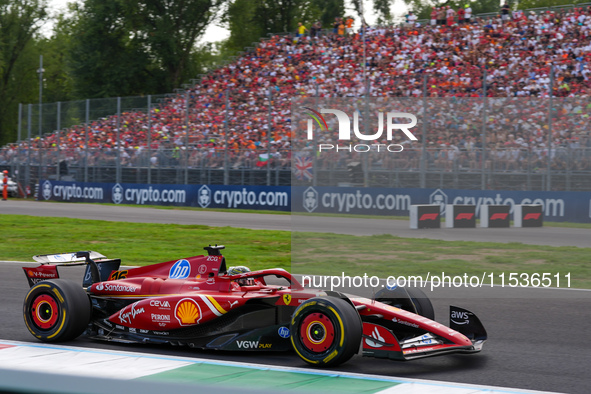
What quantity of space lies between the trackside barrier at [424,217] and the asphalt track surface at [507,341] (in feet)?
0.37

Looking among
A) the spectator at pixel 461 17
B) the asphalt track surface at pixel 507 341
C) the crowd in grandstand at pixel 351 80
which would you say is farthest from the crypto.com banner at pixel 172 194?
the asphalt track surface at pixel 507 341

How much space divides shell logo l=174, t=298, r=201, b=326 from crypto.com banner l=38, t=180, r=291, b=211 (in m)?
17.0

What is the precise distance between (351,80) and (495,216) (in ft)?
64.7

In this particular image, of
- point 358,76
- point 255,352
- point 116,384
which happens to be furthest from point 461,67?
point 116,384

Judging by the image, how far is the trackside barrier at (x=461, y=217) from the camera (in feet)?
23.4

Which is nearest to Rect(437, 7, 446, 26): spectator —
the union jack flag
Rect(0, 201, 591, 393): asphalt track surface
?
Rect(0, 201, 591, 393): asphalt track surface

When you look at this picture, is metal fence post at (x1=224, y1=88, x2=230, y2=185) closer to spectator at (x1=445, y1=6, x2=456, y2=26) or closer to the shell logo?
spectator at (x1=445, y1=6, x2=456, y2=26)

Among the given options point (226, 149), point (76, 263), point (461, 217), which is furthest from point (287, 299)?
point (226, 149)

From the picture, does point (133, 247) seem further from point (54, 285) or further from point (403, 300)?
point (403, 300)

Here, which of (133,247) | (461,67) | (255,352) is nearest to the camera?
(255,352)

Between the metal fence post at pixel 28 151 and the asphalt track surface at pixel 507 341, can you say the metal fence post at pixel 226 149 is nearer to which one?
the metal fence post at pixel 28 151

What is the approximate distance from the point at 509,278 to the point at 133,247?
8965 millimetres

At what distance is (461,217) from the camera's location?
7266mm

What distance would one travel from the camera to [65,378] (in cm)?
207
